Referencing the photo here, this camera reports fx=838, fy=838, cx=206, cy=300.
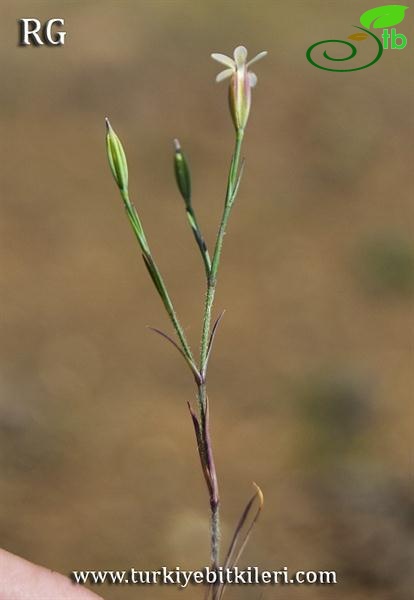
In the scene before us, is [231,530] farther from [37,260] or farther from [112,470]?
[37,260]

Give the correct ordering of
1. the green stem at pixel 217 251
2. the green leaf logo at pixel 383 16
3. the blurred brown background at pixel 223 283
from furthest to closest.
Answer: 1. the blurred brown background at pixel 223 283
2. the green leaf logo at pixel 383 16
3. the green stem at pixel 217 251

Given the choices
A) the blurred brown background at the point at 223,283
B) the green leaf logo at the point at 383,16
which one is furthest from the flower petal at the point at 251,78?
the blurred brown background at the point at 223,283

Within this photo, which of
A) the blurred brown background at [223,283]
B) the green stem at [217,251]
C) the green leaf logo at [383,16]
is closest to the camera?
the green stem at [217,251]

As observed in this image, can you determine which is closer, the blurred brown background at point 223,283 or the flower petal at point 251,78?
A: the flower petal at point 251,78

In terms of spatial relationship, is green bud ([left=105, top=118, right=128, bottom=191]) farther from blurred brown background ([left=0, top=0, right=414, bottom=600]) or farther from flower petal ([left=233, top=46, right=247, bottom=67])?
blurred brown background ([left=0, top=0, right=414, bottom=600])

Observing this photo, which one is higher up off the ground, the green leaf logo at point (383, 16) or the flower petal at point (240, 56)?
the green leaf logo at point (383, 16)

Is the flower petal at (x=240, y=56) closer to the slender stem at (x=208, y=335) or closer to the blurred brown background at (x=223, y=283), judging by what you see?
the slender stem at (x=208, y=335)

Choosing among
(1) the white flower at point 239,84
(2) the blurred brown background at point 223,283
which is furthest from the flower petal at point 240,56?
(2) the blurred brown background at point 223,283
